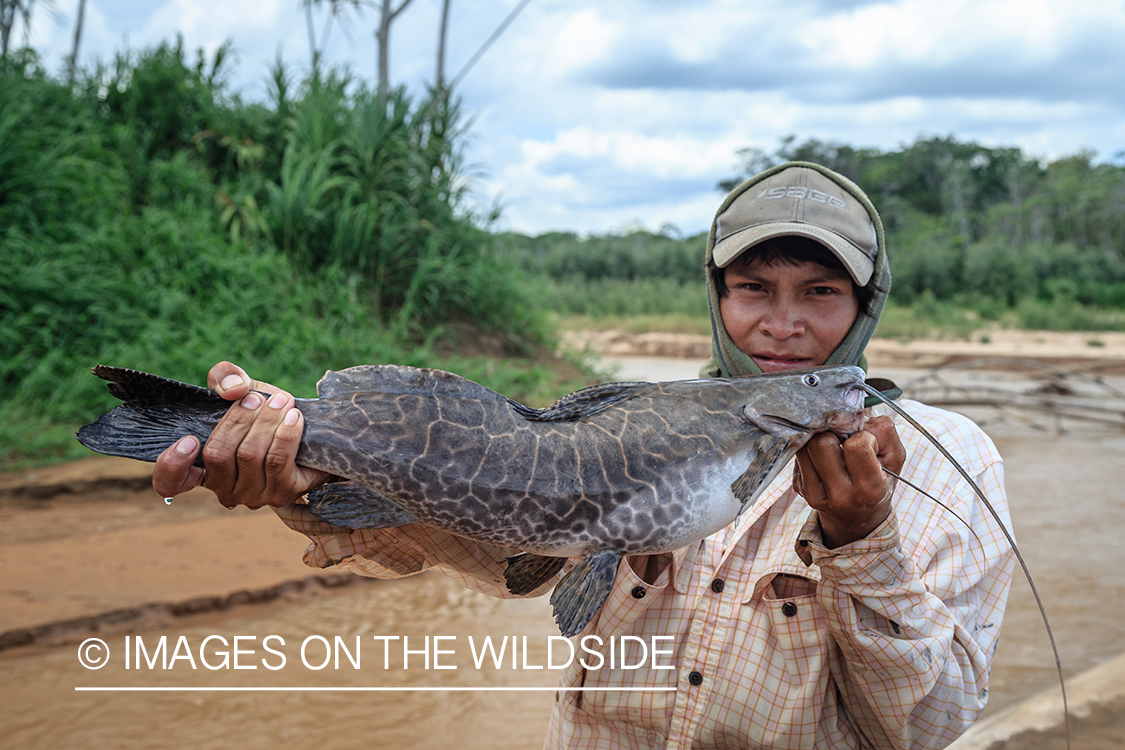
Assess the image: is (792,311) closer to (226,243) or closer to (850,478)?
(850,478)

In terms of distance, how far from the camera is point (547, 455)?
1509 millimetres

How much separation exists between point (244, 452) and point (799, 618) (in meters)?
1.12

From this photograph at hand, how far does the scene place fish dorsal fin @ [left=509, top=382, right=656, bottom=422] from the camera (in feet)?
5.19

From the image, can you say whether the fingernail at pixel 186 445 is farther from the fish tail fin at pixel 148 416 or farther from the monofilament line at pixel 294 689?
the monofilament line at pixel 294 689

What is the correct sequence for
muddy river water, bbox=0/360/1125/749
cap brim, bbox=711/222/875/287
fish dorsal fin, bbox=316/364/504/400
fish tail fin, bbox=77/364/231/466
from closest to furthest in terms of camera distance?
fish tail fin, bbox=77/364/231/466 < fish dorsal fin, bbox=316/364/504/400 < cap brim, bbox=711/222/875/287 < muddy river water, bbox=0/360/1125/749

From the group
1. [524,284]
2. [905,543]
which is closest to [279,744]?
[905,543]

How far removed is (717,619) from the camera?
5.92ft

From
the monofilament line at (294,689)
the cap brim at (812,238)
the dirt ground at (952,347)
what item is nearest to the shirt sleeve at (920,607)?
the cap brim at (812,238)

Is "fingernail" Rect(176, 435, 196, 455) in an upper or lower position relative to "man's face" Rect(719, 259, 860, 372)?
lower

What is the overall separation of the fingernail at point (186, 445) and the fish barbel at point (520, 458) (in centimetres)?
2

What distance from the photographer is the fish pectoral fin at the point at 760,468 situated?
1542mm

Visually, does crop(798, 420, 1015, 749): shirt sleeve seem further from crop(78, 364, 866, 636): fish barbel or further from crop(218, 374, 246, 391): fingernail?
crop(218, 374, 246, 391): fingernail

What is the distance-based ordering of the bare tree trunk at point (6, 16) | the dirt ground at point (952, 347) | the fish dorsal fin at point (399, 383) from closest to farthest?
the fish dorsal fin at point (399, 383), the bare tree trunk at point (6, 16), the dirt ground at point (952, 347)

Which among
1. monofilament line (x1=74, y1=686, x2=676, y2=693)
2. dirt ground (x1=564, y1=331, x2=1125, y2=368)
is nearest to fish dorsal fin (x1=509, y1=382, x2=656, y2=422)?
monofilament line (x1=74, y1=686, x2=676, y2=693)
